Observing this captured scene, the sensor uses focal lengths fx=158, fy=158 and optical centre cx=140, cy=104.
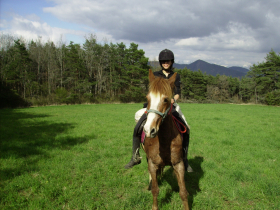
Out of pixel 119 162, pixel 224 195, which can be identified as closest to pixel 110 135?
pixel 119 162

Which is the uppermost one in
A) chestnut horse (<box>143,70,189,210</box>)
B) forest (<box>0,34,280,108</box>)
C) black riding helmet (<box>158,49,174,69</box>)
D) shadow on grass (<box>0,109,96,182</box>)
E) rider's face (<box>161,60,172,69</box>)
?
forest (<box>0,34,280,108</box>)

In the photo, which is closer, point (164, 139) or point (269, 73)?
point (164, 139)

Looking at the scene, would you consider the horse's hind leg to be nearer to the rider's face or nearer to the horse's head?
the horse's head

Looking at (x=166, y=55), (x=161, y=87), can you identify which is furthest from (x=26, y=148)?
(x=161, y=87)

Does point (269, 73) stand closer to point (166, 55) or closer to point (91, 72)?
point (91, 72)

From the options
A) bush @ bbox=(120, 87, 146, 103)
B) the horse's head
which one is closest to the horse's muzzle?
the horse's head

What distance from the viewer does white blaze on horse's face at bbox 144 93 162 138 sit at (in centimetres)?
219

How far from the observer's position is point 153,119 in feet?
7.50

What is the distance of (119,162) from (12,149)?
4965mm

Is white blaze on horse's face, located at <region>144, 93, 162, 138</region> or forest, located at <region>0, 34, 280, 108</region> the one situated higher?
forest, located at <region>0, 34, 280, 108</region>

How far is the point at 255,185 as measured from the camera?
4320 millimetres

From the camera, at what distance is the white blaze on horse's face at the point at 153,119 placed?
2.19 m

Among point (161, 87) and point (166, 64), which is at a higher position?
point (166, 64)

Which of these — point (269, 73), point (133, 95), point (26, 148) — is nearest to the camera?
point (26, 148)
